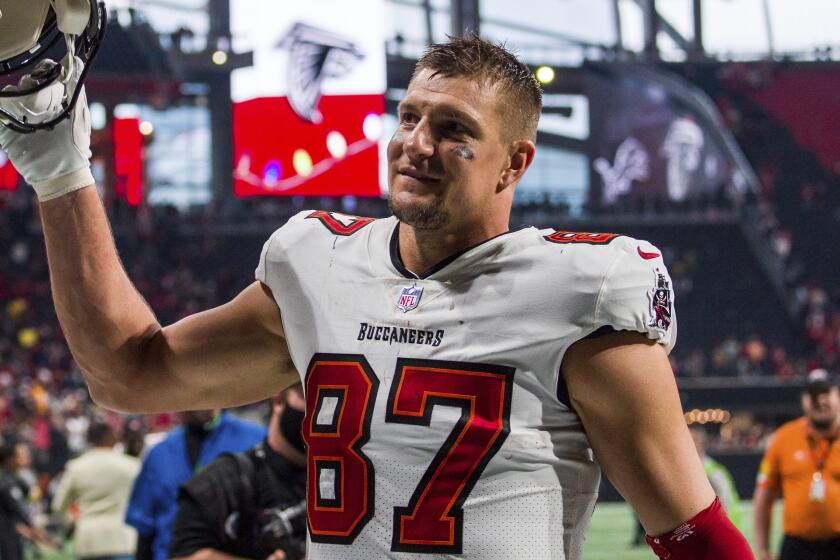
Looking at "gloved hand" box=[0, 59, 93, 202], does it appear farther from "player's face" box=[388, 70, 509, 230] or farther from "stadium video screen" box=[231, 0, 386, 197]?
"stadium video screen" box=[231, 0, 386, 197]

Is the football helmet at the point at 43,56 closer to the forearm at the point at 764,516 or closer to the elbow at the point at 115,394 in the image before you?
the elbow at the point at 115,394

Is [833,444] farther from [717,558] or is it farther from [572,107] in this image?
[572,107]

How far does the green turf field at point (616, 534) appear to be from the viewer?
10.6 metres

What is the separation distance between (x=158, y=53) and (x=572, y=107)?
10496mm

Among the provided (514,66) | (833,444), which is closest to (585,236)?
(514,66)

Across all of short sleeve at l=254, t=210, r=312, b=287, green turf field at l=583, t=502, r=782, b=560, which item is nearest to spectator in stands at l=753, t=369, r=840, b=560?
green turf field at l=583, t=502, r=782, b=560

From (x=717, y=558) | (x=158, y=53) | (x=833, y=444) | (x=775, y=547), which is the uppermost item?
(x=158, y=53)

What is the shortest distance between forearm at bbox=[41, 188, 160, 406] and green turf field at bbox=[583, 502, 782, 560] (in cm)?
839

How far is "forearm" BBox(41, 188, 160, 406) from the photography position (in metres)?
1.87

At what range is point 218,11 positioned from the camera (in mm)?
29016

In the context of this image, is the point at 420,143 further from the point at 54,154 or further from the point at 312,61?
the point at 312,61

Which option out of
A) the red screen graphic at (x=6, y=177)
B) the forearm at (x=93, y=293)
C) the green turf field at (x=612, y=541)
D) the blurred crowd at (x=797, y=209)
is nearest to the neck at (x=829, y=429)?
the green turf field at (x=612, y=541)

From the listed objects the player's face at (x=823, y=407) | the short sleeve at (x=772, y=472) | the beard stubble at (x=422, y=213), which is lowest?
the short sleeve at (x=772, y=472)

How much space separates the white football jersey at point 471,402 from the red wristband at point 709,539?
0.50 ft
